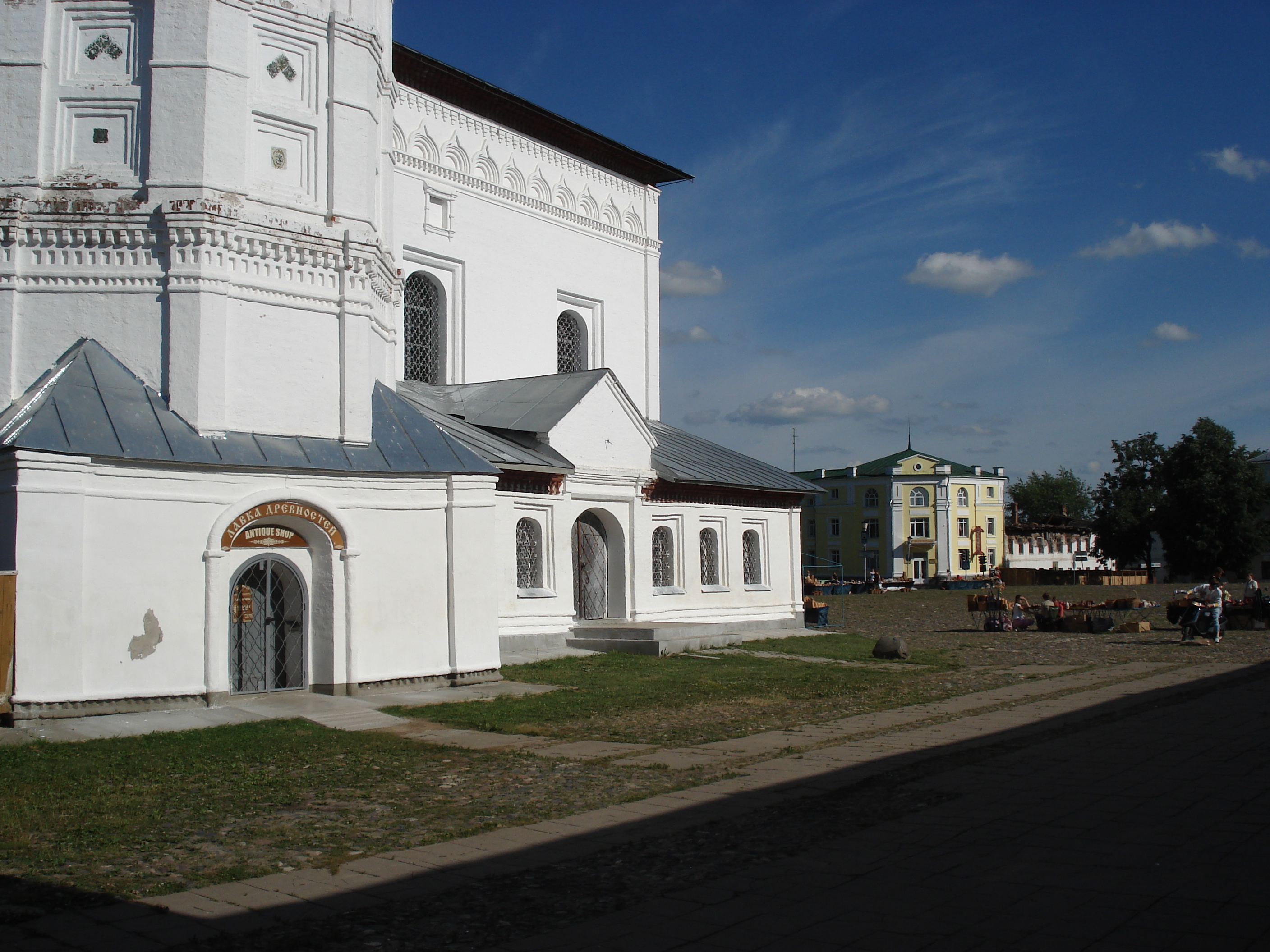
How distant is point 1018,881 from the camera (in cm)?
551

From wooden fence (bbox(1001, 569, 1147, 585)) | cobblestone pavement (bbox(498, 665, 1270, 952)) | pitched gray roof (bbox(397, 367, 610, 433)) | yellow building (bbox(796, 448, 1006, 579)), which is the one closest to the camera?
cobblestone pavement (bbox(498, 665, 1270, 952))

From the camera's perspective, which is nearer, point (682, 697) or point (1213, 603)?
point (682, 697)

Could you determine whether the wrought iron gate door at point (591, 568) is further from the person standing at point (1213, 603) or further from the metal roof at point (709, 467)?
the person standing at point (1213, 603)

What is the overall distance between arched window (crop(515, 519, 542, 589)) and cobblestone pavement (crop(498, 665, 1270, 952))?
11.8m

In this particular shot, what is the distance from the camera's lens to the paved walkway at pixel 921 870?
482cm

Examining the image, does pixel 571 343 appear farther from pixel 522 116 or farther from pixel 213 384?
pixel 213 384

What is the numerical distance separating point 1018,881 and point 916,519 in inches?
2863

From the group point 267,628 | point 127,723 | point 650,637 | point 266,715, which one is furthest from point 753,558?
point 127,723

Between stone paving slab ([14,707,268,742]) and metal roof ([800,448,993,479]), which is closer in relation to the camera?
stone paving slab ([14,707,268,742])

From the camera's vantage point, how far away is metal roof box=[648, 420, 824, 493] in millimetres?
22375

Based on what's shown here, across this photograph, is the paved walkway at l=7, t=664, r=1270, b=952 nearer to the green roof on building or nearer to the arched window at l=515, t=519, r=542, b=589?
the arched window at l=515, t=519, r=542, b=589

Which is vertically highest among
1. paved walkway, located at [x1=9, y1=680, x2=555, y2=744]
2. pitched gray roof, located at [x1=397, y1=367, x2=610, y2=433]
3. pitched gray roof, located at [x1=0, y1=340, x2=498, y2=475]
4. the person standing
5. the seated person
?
pitched gray roof, located at [x1=397, y1=367, x2=610, y2=433]

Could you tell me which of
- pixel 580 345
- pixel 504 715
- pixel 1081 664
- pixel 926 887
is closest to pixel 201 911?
pixel 926 887

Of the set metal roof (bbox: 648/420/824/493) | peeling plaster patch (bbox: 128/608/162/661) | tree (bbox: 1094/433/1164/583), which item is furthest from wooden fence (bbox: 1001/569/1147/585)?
peeling plaster patch (bbox: 128/608/162/661)
